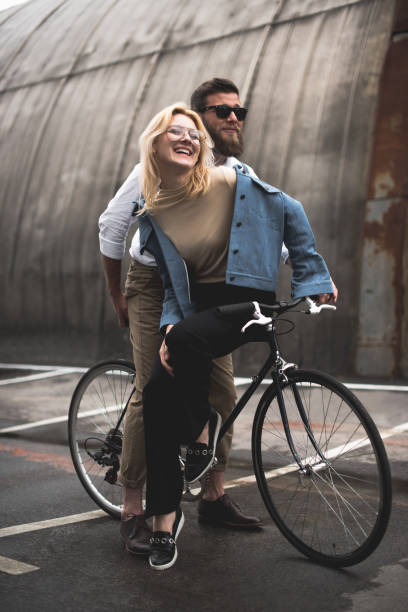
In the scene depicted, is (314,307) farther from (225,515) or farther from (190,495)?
(225,515)

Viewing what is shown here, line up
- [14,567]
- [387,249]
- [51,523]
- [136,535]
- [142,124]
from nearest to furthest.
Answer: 1. [14,567]
2. [136,535]
3. [51,523]
4. [387,249]
5. [142,124]

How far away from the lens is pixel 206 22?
12.0 meters

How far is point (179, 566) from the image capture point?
350 cm

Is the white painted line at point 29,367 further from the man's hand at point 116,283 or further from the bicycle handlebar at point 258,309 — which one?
the bicycle handlebar at point 258,309

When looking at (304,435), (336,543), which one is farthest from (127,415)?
(336,543)

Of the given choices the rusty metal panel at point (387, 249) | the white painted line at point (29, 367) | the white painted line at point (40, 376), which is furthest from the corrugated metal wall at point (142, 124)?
the white painted line at point (40, 376)

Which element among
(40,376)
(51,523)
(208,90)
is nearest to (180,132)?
(208,90)

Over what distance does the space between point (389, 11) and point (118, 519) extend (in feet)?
24.4

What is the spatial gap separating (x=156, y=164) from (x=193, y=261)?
0.47 metres

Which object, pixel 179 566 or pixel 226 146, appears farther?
A: pixel 226 146

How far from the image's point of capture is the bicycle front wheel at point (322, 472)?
3197mm

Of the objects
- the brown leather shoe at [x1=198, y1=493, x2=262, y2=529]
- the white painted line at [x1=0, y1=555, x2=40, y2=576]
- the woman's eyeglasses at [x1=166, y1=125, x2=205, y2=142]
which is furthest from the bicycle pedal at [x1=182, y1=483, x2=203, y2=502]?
the woman's eyeglasses at [x1=166, y1=125, x2=205, y2=142]

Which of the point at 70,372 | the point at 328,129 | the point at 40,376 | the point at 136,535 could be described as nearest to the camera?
the point at 136,535

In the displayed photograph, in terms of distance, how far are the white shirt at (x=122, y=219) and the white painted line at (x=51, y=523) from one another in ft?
4.77
